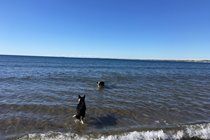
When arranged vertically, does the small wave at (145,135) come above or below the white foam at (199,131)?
below

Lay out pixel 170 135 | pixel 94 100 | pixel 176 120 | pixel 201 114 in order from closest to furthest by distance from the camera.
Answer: pixel 170 135, pixel 176 120, pixel 201 114, pixel 94 100

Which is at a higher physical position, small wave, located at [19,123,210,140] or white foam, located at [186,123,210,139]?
white foam, located at [186,123,210,139]

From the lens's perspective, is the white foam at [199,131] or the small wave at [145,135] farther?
the white foam at [199,131]

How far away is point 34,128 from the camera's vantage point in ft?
21.5

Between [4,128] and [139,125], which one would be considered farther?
[139,125]

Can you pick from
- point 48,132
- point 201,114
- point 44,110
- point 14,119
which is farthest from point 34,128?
point 201,114

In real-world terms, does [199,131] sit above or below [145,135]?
above

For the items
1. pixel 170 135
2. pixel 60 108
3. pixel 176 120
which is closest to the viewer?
pixel 170 135

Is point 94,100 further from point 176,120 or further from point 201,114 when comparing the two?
point 201,114

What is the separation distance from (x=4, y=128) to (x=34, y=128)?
113 cm

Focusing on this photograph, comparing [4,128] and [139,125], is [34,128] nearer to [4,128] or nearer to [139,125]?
[4,128]

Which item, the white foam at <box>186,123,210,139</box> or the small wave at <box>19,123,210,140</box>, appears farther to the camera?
the white foam at <box>186,123,210,139</box>

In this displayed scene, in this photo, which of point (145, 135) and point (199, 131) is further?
point (199, 131)

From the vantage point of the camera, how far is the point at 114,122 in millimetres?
7379
